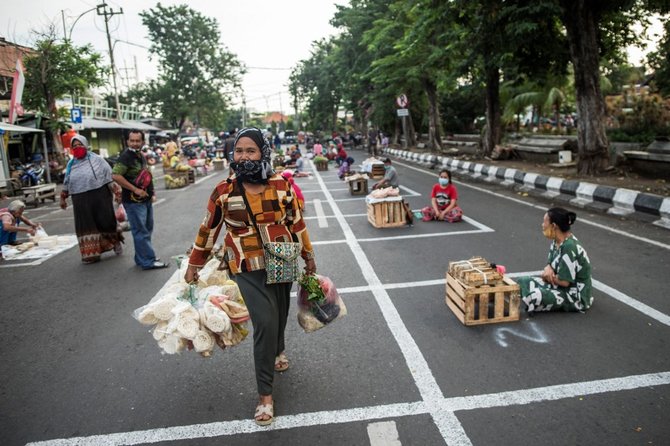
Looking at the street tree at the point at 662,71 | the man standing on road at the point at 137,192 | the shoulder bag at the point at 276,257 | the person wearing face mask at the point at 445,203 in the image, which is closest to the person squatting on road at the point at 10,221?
the man standing on road at the point at 137,192

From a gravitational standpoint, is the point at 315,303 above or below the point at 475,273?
above

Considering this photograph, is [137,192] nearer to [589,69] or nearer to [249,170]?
[249,170]

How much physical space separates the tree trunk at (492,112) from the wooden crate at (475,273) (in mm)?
16555

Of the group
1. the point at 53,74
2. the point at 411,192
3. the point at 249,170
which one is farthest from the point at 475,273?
the point at 53,74

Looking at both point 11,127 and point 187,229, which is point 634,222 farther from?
point 11,127

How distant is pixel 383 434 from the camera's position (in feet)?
9.39

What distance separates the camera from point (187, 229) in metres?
9.45

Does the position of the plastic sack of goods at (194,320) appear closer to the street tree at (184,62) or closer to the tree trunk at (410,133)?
the tree trunk at (410,133)

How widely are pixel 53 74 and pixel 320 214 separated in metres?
16.6

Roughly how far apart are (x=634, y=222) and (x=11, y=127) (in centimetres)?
1992

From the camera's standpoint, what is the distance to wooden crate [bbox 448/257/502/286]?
432 cm

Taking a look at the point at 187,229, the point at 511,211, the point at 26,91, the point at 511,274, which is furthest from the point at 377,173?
the point at 26,91

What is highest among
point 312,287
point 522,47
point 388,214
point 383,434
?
point 522,47

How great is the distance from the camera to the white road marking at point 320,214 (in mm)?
9441
